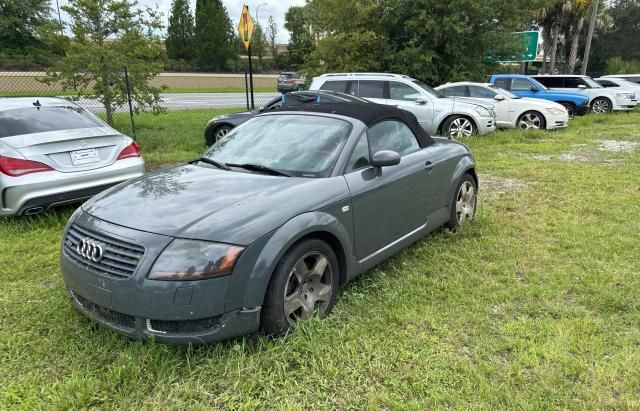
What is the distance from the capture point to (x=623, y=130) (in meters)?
13.5

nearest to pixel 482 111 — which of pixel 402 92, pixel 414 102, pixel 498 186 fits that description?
pixel 414 102

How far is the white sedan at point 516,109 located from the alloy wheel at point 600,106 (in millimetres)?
6025

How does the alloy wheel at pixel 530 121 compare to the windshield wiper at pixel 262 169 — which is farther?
the alloy wheel at pixel 530 121

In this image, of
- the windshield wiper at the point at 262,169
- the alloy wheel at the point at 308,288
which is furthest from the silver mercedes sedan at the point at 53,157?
the alloy wheel at the point at 308,288

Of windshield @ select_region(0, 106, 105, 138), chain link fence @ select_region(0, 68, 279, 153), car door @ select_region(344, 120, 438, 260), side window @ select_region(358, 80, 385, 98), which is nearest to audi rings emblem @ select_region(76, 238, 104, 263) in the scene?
car door @ select_region(344, 120, 438, 260)

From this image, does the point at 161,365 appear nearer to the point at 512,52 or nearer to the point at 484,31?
the point at 484,31

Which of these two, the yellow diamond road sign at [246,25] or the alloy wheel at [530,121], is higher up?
the yellow diamond road sign at [246,25]

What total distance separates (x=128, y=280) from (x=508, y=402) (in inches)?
84.6

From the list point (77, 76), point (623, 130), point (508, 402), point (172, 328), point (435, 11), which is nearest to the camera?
point (508, 402)

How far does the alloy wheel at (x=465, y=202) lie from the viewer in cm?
514

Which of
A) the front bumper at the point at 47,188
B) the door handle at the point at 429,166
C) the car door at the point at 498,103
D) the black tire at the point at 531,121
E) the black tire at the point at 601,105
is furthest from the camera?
the black tire at the point at 601,105

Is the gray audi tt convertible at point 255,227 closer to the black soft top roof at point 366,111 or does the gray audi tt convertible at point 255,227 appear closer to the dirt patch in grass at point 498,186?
the black soft top roof at point 366,111

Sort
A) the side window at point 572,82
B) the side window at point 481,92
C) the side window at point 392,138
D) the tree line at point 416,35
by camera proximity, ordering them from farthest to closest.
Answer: the side window at point 572,82
the tree line at point 416,35
the side window at point 481,92
the side window at point 392,138

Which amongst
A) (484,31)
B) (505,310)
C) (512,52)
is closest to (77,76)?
(505,310)
